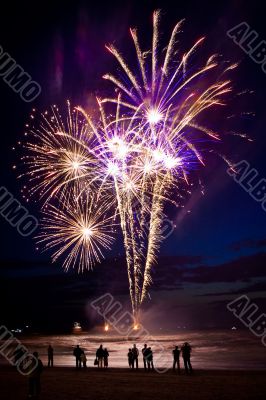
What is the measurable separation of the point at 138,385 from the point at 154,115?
1280cm

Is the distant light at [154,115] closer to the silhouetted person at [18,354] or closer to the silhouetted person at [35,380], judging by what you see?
the silhouetted person at [18,354]

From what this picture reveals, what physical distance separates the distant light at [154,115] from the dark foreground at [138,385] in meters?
11.9

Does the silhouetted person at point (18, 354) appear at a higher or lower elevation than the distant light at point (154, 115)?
lower

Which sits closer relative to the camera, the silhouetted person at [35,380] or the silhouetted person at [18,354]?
the silhouetted person at [35,380]

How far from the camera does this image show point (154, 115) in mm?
23172

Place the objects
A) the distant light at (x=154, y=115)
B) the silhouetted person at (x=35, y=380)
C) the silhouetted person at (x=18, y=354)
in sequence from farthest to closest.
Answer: the distant light at (x=154, y=115) < the silhouetted person at (x=18, y=354) < the silhouetted person at (x=35, y=380)

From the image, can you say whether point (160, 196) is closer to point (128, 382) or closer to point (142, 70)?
point (142, 70)

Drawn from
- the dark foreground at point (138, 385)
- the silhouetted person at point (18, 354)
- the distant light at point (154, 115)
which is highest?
the distant light at point (154, 115)

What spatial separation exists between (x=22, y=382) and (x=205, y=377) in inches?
279

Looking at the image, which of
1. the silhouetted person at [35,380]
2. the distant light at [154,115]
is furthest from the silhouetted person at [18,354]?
the distant light at [154,115]

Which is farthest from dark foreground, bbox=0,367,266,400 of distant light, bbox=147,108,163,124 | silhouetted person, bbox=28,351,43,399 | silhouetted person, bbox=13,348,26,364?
distant light, bbox=147,108,163,124

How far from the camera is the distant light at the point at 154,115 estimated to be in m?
23.2

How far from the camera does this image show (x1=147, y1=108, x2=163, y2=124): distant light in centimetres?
2316

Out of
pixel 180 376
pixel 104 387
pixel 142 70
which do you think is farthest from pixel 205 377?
pixel 142 70
